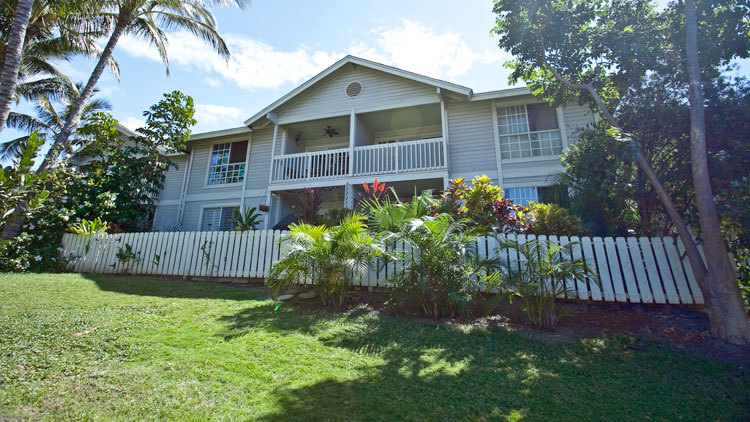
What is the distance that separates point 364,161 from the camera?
12016 mm

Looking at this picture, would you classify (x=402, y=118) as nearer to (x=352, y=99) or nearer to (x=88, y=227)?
(x=352, y=99)

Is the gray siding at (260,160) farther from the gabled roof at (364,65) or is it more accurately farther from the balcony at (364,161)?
the balcony at (364,161)

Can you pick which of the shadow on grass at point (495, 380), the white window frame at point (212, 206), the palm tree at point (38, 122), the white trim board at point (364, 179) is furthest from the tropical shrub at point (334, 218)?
the palm tree at point (38, 122)

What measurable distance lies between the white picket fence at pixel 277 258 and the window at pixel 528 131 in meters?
5.55

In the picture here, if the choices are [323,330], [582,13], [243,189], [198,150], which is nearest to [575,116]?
[582,13]

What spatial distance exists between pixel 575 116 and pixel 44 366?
1320cm

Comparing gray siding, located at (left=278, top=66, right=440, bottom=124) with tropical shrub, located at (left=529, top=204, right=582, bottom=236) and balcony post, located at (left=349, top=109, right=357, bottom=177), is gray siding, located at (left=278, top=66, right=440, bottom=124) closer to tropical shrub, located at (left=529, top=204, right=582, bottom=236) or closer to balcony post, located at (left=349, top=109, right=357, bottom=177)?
balcony post, located at (left=349, top=109, right=357, bottom=177)

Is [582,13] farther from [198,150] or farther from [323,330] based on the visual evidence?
[198,150]

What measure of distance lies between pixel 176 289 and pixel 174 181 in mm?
10692

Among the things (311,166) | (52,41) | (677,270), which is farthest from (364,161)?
(52,41)

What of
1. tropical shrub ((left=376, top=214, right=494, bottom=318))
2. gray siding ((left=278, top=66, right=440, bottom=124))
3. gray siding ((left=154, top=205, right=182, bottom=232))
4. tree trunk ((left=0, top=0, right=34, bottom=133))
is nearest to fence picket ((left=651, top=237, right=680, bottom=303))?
tropical shrub ((left=376, top=214, right=494, bottom=318))

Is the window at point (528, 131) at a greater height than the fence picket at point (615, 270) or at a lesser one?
greater

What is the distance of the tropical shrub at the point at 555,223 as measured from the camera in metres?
6.54

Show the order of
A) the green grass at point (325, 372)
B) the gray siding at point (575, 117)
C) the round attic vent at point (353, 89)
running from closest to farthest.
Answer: the green grass at point (325, 372) < the gray siding at point (575, 117) < the round attic vent at point (353, 89)
